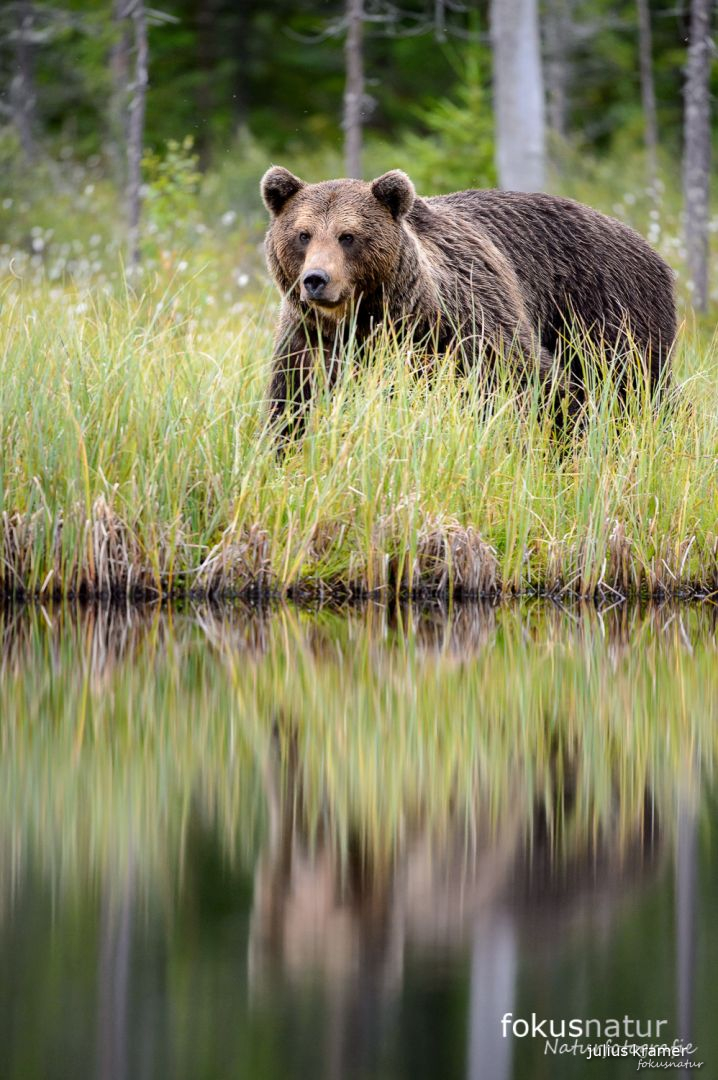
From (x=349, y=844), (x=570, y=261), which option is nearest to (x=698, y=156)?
(x=570, y=261)

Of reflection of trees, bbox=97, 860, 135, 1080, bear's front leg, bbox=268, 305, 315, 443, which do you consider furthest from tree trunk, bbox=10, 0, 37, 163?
reflection of trees, bbox=97, 860, 135, 1080

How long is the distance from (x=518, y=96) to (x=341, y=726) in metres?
10.3

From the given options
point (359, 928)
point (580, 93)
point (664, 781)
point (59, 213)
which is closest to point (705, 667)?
point (664, 781)

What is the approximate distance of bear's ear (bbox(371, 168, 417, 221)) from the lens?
7363 mm

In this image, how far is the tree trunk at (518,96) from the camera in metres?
14.1

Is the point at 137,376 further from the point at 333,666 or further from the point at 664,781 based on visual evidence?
the point at 664,781

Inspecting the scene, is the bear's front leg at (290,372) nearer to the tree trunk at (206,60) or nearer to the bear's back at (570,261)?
the bear's back at (570,261)

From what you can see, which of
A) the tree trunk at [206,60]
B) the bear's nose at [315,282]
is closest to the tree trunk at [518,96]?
the bear's nose at [315,282]

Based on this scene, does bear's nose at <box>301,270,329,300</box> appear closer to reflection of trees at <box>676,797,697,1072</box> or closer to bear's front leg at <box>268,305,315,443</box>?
bear's front leg at <box>268,305,315,443</box>

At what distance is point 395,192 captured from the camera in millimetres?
7418

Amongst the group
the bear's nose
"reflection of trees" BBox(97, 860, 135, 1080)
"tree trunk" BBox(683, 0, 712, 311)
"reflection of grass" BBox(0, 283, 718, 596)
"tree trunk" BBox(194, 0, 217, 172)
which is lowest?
"reflection of trees" BBox(97, 860, 135, 1080)

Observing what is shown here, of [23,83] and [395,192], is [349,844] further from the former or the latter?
[23,83]

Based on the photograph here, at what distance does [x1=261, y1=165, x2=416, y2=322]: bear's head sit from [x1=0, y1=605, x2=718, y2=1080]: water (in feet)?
6.15

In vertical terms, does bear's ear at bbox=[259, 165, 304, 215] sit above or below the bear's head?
above
